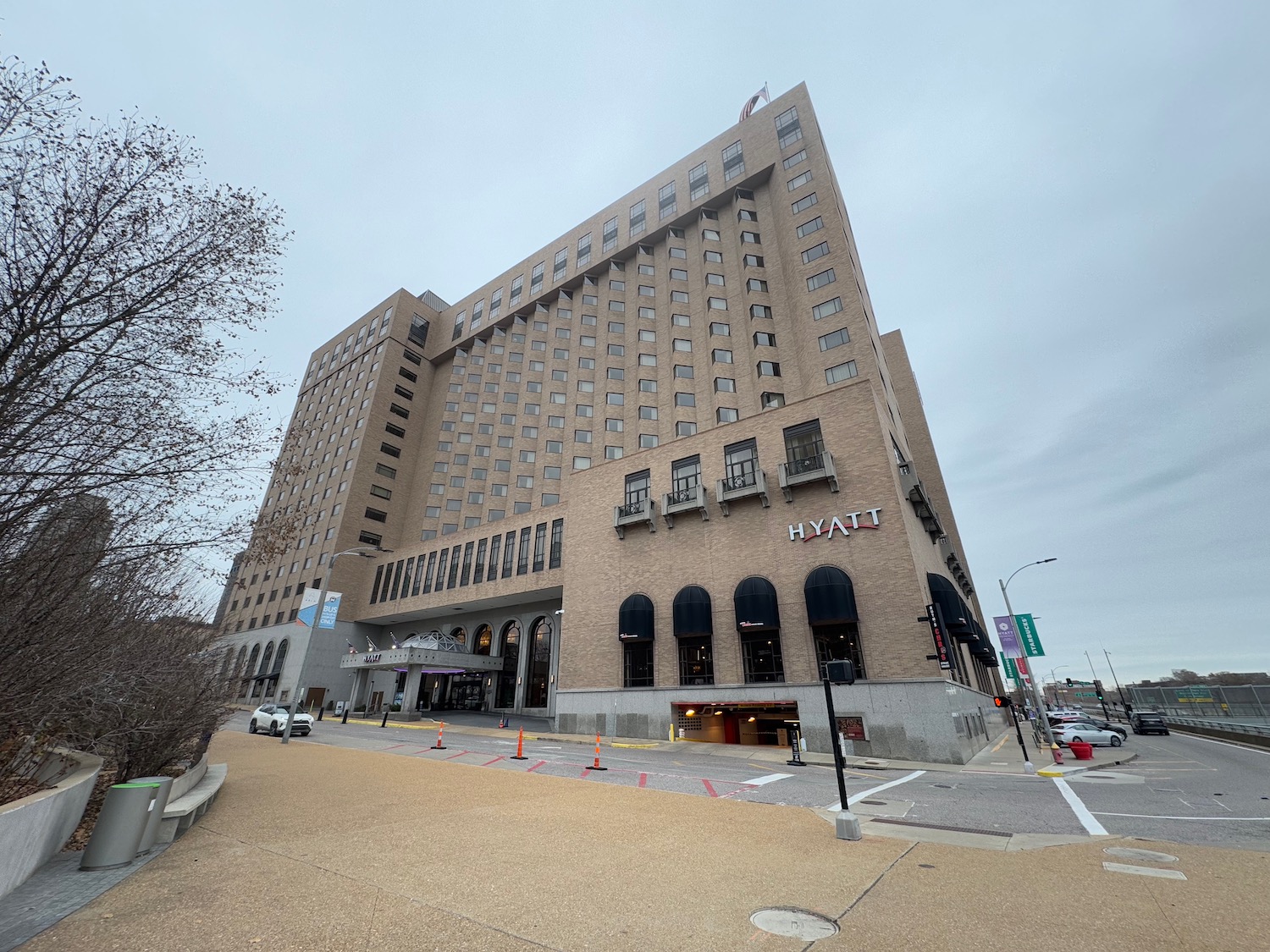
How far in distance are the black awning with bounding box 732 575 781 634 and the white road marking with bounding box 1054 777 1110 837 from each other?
40.0 feet

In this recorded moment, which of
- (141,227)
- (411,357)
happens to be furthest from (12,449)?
(411,357)

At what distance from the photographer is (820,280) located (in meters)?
41.0

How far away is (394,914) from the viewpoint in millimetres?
5180

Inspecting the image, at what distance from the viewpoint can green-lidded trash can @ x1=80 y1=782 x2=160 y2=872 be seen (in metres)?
6.20

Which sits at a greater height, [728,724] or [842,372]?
[842,372]

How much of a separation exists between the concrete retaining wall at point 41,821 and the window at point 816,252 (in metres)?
A: 45.7

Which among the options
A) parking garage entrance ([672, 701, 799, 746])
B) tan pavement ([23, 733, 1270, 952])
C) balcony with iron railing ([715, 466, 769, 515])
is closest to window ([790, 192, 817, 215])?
balcony with iron railing ([715, 466, 769, 515])

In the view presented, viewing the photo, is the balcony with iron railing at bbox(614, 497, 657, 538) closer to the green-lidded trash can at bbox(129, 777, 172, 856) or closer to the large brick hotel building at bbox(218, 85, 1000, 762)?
the large brick hotel building at bbox(218, 85, 1000, 762)

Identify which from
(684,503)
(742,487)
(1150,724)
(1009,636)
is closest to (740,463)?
(742,487)

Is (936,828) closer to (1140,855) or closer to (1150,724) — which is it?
(1140,855)

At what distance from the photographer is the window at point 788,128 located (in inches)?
1891

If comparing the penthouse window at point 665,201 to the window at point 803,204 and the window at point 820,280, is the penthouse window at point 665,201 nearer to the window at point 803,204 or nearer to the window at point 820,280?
the window at point 803,204

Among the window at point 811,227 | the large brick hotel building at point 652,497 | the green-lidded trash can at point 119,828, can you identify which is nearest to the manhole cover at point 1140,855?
the green-lidded trash can at point 119,828

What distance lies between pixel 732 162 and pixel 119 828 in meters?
59.5
